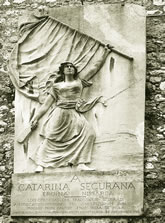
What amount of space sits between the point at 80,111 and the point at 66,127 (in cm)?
29

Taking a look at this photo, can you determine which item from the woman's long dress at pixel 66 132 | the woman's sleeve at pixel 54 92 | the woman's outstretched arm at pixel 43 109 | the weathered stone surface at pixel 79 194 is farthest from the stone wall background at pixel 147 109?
the woman's sleeve at pixel 54 92

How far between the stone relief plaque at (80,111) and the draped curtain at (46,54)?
1 centimetres

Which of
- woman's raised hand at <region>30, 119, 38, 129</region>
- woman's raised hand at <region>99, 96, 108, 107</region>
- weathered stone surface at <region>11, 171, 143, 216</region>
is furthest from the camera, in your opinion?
woman's raised hand at <region>30, 119, 38, 129</region>

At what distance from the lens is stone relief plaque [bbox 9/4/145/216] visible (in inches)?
494

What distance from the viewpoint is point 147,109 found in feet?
42.4

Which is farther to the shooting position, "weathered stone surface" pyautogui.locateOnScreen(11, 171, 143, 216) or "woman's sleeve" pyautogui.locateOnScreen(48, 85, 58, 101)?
"woman's sleeve" pyautogui.locateOnScreen(48, 85, 58, 101)

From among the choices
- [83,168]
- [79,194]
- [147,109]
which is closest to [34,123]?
[83,168]

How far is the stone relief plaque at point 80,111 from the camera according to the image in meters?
12.5

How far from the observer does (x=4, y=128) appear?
13.2 meters

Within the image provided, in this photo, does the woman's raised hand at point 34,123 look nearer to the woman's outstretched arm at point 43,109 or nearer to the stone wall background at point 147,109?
the woman's outstretched arm at point 43,109

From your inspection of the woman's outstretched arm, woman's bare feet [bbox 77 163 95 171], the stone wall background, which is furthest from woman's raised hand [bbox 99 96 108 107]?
woman's bare feet [bbox 77 163 95 171]

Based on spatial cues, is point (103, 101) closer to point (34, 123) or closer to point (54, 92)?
point (54, 92)

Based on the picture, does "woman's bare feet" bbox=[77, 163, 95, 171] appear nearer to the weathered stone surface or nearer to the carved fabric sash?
the weathered stone surface

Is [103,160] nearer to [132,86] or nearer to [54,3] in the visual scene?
[132,86]
